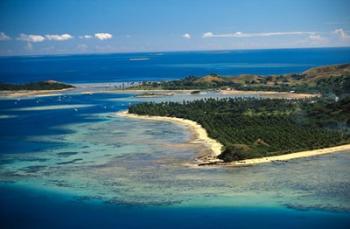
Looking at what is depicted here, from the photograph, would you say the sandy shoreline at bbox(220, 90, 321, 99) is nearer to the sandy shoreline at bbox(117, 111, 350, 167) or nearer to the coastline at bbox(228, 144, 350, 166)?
the sandy shoreline at bbox(117, 111, 350, 167)

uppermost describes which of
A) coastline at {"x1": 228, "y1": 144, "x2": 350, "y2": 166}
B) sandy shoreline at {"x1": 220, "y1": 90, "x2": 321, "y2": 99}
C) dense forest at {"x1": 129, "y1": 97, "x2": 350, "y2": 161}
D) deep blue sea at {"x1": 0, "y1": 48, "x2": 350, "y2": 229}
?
sandy shoreline at {"x1": 220, "y1": 90, "x2": 321, "y2": 99}

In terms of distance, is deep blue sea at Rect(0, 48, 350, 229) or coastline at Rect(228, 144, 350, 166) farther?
coastline at Rect(228, 144, 350, 166)

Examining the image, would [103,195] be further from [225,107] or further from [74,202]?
[225,107]

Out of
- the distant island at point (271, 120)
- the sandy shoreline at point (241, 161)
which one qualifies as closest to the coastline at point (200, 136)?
the sandy shoreline at point (241, 161)

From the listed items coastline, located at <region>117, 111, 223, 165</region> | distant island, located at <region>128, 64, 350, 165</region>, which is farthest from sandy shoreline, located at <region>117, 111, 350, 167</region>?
distant island, located at <region>128, 64, 350, 165</region>

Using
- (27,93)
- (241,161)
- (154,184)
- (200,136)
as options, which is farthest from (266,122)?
(27,93)

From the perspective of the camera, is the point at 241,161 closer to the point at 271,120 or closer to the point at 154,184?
the point at 154,184
